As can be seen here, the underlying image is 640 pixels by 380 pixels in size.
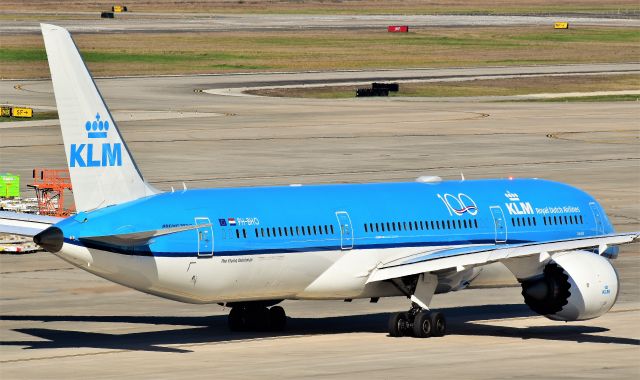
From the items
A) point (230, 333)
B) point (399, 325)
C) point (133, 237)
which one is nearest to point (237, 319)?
point (230, 333)

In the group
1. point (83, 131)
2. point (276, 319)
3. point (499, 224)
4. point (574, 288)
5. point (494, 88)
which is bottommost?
point (276, 319)

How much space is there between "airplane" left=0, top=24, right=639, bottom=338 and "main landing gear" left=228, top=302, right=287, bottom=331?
0.13ft

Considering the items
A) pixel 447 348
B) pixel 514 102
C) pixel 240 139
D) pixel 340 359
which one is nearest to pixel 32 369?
pixel 340 359

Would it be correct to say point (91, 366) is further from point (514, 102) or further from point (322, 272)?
point (514, 102)

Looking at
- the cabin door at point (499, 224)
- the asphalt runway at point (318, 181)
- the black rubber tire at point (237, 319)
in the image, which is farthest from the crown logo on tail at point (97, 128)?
the cabin door at point (499, 224)

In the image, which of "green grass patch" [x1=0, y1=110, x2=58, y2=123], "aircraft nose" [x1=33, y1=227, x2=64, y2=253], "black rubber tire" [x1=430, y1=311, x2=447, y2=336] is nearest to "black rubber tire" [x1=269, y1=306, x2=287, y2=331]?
"black rubber tire" [x1=430, y1=311, x2=447, y2=336]

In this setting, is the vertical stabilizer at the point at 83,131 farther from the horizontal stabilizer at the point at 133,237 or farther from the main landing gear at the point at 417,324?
the main landing gear at the point at 417,324

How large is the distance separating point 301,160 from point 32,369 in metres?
63.3

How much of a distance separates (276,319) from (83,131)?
8736 mm

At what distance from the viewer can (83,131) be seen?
133 feet

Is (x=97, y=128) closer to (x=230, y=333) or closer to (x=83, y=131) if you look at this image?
(x=83, y=131)

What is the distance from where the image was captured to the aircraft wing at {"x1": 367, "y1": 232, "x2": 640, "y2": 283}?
42.7 m

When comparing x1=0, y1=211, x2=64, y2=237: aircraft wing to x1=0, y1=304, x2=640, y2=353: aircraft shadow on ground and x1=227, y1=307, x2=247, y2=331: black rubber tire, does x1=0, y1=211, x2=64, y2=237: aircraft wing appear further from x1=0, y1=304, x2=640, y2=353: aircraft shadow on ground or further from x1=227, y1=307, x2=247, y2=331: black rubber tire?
x1=227, y1=307, x2=247, y2=331: black rubber tire

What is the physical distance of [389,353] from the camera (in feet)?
136
